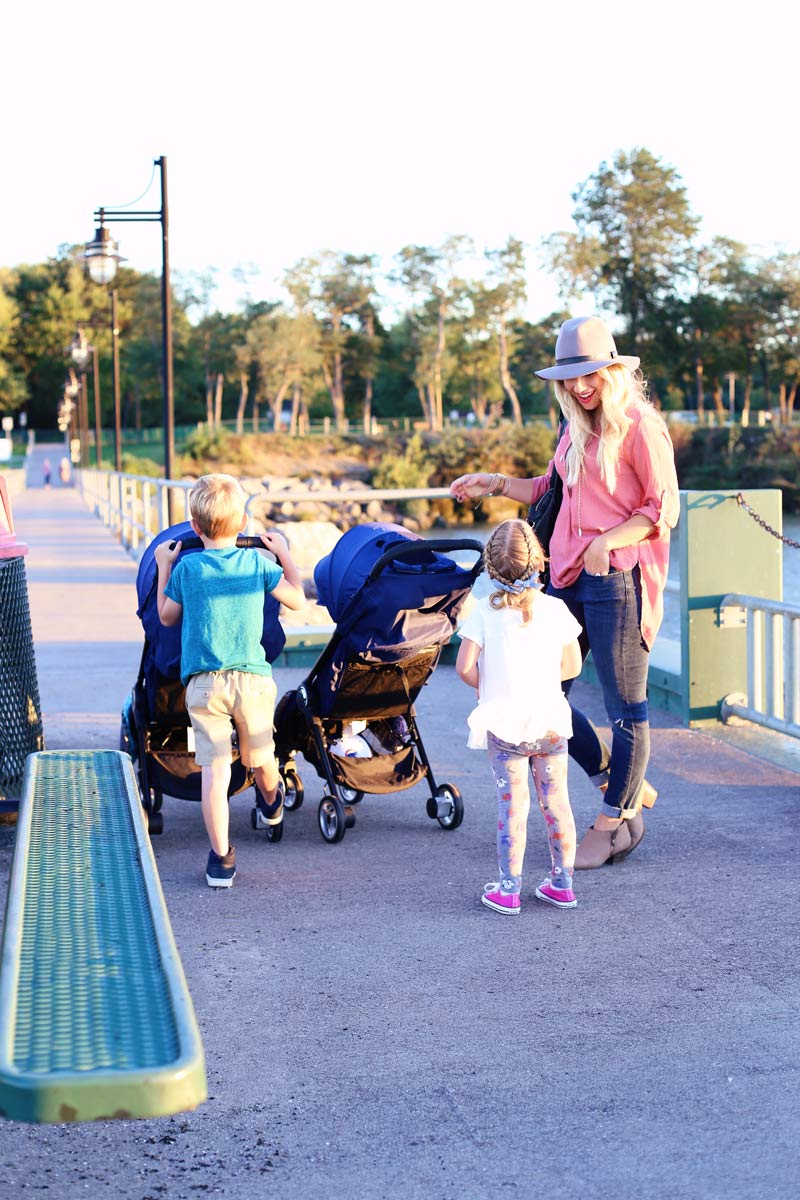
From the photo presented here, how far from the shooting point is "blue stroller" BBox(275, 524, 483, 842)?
17.0ft

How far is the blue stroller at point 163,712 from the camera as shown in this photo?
5121 mm

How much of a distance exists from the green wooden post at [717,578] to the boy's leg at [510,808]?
2.69m

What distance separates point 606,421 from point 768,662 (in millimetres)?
2442

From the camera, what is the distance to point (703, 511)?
680 centimetres

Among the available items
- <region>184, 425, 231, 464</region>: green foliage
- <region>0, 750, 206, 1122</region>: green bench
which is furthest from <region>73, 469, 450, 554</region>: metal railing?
<region>184, 425, 231, 464</region>: green foliage

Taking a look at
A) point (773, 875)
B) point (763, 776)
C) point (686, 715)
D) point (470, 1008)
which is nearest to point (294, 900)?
point (470, 1008)

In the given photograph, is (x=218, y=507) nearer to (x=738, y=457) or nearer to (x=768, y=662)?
(x=768, y=662)

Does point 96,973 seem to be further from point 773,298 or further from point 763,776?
point 773,298

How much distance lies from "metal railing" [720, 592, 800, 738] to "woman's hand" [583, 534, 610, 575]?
79.7 inches

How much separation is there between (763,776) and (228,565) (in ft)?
8.87

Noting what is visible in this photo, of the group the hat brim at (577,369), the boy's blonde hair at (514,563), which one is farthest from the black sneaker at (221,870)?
the hat brim at (577,369)

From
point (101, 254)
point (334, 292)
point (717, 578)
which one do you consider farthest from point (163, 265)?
point (334, 292)

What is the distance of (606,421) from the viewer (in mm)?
4738

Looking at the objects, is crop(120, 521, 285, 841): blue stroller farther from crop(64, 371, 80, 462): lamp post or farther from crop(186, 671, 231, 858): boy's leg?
crop(64, 371, 80, 462): lamp post
